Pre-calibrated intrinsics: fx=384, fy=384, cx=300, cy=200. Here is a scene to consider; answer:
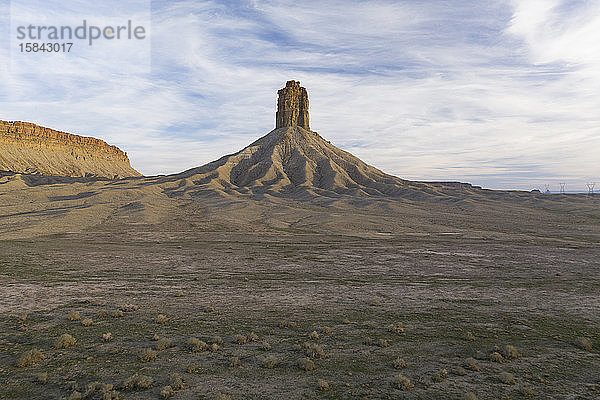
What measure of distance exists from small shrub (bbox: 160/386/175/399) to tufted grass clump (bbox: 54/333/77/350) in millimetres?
4902

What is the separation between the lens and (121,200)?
7738 cm

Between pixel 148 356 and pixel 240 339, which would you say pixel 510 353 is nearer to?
pixel 240 339

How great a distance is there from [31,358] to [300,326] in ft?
28.2

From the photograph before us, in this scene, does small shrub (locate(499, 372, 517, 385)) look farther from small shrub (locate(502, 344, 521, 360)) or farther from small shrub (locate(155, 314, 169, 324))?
small shrub (locate(155, 314, 169, 324))

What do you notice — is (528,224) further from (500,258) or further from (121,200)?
(121,200)

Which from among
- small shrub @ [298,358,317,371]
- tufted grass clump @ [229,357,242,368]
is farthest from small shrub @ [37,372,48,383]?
small shrub @ [298,358,317,371]

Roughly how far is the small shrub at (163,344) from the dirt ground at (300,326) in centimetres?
3

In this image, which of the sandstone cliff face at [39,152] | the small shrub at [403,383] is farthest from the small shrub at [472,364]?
the sandstone cliff face at [39,152]

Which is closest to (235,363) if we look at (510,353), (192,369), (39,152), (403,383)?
(192,369)

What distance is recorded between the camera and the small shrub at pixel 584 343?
12802mm

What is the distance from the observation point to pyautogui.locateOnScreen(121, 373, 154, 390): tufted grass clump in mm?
9735

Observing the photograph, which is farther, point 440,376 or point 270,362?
point 270,362

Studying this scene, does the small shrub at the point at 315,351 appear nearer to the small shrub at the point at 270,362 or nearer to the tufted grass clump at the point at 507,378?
the small shrub at the point at 270,362

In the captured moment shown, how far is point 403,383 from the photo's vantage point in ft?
32.9
